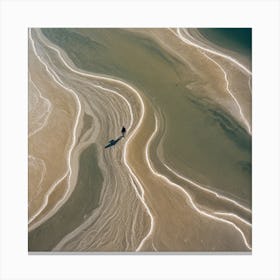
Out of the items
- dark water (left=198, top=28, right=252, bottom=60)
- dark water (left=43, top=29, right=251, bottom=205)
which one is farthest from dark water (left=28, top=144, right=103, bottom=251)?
dark water (left=198, top=28, right=252, bottom=60)

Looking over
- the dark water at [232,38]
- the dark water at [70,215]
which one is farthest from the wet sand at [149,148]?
the dark water at [232,38]

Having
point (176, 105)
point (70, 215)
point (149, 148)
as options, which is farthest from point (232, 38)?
point (70, 215)

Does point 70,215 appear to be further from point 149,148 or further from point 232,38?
point 232,38

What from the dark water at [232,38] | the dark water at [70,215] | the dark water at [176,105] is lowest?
the dark water at [70,215]

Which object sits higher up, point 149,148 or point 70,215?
point 149,148

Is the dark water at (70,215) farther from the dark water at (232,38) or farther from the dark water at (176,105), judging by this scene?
the dark water at (232,38)
